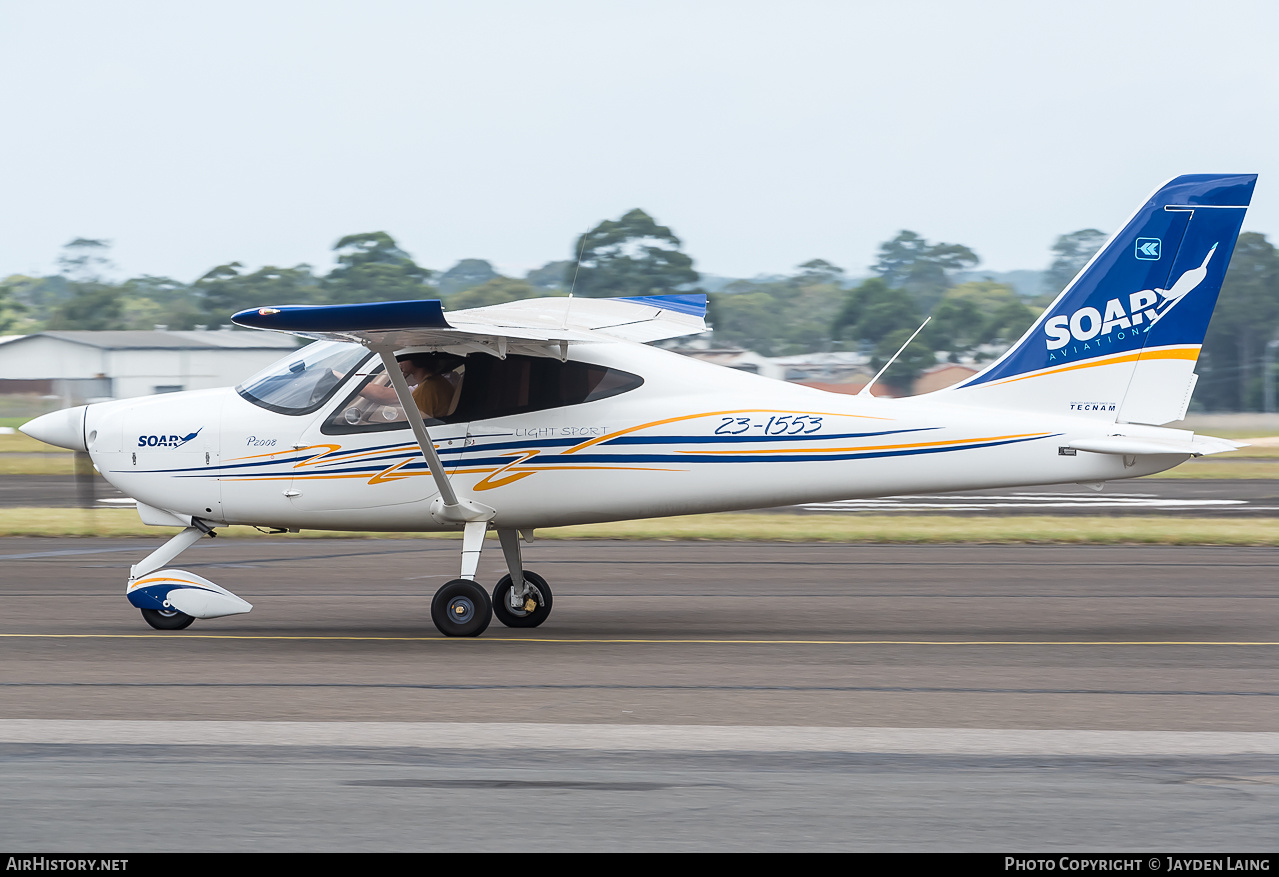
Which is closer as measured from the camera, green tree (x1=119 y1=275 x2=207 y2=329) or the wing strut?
the wing strut

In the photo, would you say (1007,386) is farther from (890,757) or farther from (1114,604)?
(890,757)

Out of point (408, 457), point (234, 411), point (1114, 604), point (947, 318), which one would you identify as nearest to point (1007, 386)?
point (1114, 604)

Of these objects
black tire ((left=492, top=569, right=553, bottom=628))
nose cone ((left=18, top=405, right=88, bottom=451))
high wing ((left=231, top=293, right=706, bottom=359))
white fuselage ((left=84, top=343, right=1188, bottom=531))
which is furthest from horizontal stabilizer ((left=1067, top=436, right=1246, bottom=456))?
nose cone ((left=18, top=405, right=88, bottom=451))

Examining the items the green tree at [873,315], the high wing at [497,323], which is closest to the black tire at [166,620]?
the high wing at [497,323]

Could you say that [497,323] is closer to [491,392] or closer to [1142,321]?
[491,392]

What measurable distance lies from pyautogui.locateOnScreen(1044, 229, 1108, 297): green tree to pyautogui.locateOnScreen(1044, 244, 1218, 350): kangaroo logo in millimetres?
121999

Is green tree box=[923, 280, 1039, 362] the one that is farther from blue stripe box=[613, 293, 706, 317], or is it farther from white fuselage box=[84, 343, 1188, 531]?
white fuselage box=[84, 343, 1188, 531]

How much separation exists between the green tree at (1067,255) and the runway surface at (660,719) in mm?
121899

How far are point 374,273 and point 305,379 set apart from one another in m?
90.6

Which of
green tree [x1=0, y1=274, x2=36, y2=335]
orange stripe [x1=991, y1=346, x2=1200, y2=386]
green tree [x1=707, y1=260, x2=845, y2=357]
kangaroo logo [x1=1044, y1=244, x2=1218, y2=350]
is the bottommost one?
green tree [x1=0, y1=274, x2=36, y2=335]

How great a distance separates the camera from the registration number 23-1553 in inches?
419

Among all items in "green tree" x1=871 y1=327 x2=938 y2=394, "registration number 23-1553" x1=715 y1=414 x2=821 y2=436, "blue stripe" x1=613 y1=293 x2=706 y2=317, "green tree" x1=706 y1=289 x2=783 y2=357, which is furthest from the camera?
"green tree" x1=706 y1=289 x2=783 y2=357

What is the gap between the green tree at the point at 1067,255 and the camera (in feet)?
433

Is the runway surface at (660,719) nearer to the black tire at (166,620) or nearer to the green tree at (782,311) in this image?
the black tire at (166,620)
